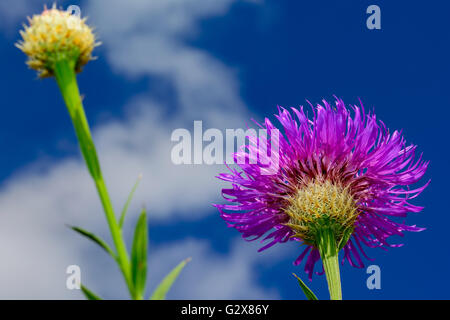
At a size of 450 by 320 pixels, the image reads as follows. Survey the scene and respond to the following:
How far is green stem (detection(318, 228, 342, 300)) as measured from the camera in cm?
349

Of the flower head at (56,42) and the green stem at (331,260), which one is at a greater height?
the flower head at (56,42)

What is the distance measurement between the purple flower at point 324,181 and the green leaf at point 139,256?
2.26 meters

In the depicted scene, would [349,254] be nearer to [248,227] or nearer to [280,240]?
[280,240]

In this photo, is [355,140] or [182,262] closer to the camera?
[182,262]

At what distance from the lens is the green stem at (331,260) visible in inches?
137

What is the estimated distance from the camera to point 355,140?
13.3 ft

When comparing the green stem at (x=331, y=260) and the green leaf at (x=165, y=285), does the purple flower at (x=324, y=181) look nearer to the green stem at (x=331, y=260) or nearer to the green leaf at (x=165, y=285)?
the green stem at (x=331, y=260)

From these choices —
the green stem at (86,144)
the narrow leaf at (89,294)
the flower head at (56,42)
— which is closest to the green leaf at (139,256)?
the green stem at (86,144)

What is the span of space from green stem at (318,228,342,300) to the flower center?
0.18 feet

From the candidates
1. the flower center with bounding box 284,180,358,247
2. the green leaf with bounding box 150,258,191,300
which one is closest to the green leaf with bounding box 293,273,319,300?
the flower center with bounding box 284,180,358,247
